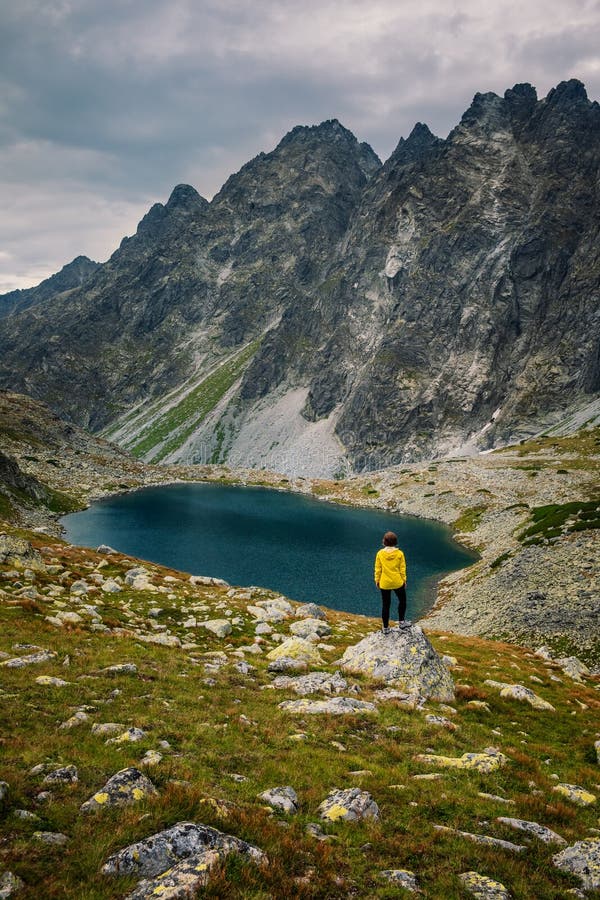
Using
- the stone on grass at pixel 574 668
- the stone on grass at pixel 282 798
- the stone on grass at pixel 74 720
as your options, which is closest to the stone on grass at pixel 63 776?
the stone on grass at pixel 74 720

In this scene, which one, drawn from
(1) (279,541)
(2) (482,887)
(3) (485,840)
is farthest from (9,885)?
(1) (279,541)

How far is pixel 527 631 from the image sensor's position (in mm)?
36750

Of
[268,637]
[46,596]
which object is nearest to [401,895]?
[268,637]

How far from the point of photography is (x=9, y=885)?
5141mm

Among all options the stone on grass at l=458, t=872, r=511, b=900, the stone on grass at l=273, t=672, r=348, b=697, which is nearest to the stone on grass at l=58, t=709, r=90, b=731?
the stone on grass at l=273, t=672, r=348, b=697

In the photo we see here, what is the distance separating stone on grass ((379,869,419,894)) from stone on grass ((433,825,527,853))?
1540 millimetres

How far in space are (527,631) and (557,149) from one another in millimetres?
219701

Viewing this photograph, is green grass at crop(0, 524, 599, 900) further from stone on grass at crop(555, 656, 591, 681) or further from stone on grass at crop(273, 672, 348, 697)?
stone on grass at crop(555, 656, 591, 681)

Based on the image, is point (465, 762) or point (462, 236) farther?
point (462, 236)

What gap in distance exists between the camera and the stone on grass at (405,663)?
54.9 feet

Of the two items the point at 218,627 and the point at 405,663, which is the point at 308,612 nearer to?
the point at 218,627

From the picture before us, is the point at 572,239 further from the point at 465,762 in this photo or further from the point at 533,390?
the point at 465,762

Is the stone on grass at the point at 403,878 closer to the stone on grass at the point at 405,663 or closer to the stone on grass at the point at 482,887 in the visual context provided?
the stone on grass at the point at 482,887

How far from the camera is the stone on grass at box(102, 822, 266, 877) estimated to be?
5.92 metres
